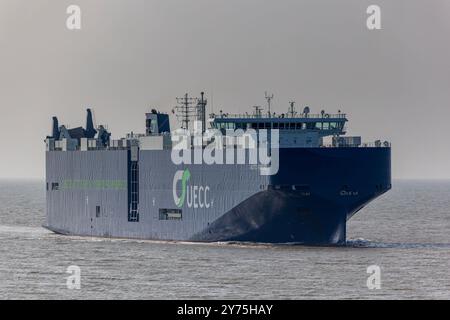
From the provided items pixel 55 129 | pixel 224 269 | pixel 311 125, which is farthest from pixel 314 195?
pixel 55 129

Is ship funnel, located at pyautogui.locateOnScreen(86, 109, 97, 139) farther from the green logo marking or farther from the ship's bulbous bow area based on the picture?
the ship's bulbous bow area

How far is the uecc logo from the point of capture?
6488 cm

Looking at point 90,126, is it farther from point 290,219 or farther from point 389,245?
point 290,219

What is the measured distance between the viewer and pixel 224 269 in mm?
54469

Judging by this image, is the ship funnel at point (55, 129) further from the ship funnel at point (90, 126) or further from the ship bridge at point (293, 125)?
the ship bridge at point (293, 125)

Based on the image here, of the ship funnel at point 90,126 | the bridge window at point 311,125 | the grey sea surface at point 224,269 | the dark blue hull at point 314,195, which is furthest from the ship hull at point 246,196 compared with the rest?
the ship funnel at point 90,126

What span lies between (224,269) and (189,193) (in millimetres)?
12169

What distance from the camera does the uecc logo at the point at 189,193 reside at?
64.9m

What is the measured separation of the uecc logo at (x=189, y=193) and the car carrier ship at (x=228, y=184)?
0.15ft

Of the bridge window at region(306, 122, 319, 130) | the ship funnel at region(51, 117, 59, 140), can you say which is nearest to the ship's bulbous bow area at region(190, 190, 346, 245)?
the bridge window at region(306, 122, 319, 130)

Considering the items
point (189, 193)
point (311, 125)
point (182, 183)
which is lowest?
point (189, 193)

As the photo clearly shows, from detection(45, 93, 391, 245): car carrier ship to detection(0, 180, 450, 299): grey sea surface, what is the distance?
997 mm

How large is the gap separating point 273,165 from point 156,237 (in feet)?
34.0
